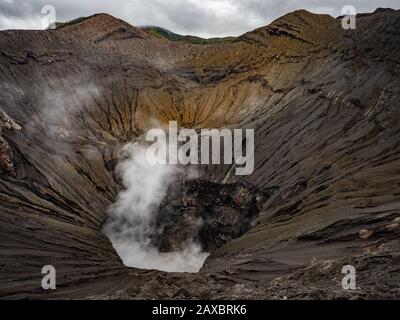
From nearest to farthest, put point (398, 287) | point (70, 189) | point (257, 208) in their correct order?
point (398, 287) < point (257, 208) < point (70, 189)

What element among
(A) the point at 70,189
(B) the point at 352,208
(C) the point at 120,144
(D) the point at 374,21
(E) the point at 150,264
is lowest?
(E) the point at 150,264

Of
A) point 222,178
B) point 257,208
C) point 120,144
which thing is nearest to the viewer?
point 257,208

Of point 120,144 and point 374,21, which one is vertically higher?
point 374,21

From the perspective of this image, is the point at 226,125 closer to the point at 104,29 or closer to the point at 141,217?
the point at 141,217

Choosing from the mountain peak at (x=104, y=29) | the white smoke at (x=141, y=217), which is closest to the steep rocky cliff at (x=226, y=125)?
the mountain peak at (x=104, y=29)

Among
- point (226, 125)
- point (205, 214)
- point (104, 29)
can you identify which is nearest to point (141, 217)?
point (205, 214)

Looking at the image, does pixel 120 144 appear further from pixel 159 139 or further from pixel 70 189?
pixel 70 189

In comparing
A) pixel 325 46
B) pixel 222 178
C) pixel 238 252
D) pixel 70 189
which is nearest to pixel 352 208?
pixel 238 252

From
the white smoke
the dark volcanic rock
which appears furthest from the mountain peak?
the dark volcanic rock
